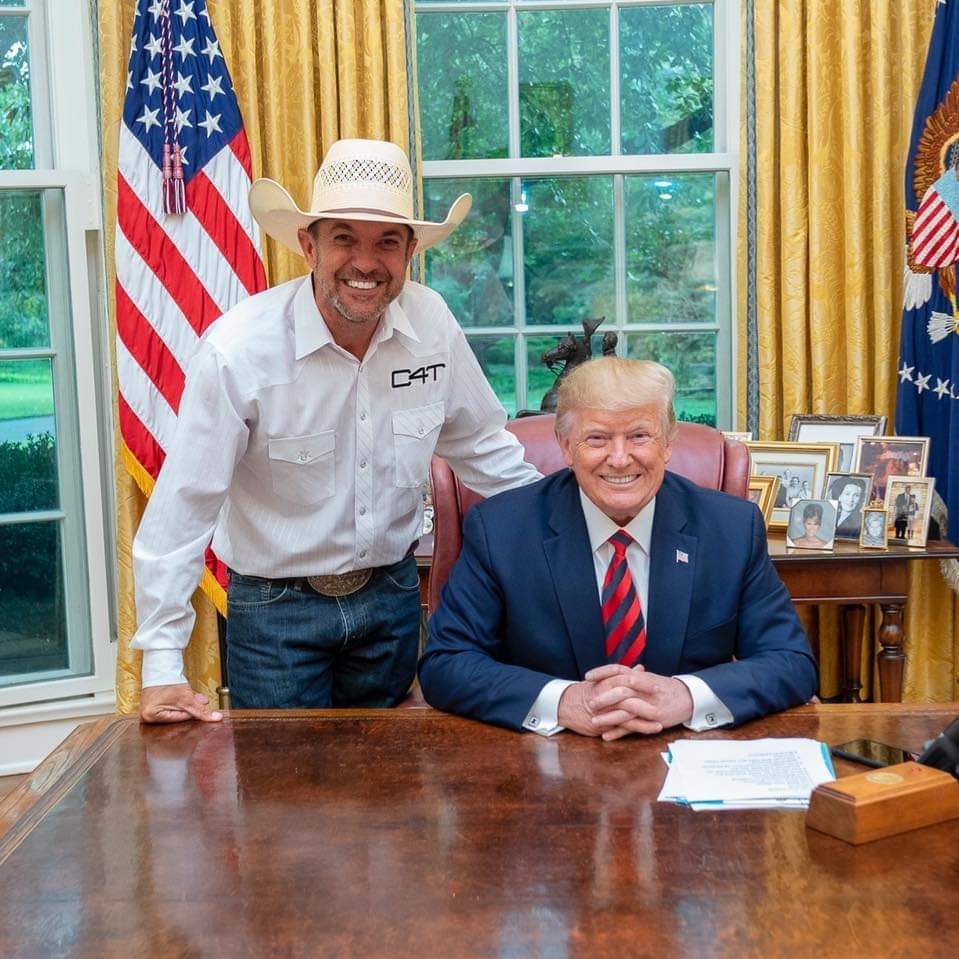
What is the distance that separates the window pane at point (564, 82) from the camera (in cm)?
374

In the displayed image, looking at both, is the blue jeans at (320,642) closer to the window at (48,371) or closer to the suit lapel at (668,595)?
the suit lapel at (668,595)

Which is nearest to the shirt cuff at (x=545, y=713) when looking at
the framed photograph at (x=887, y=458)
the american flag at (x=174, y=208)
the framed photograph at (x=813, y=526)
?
the framed photograph at (x=813, y=526)

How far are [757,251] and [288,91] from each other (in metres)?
1.49

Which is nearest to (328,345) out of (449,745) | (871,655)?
(449,745)

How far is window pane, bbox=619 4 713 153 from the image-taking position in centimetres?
372

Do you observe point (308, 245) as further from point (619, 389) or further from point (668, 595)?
point (668, 595)

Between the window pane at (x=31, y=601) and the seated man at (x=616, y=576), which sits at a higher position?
the seated man at (x=616, y=576)

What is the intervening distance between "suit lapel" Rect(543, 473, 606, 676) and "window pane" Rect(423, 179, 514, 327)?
1979mm

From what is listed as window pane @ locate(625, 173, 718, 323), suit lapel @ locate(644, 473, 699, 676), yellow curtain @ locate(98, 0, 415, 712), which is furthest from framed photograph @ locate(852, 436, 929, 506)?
yellow curtain @ locate(98, 0, 415, 712)

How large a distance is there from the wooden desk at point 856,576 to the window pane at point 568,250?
1.05 m

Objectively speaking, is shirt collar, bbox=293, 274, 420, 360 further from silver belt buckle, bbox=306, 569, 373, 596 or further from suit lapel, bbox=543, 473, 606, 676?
suit lapel, bbox=543, 473, 606, 676

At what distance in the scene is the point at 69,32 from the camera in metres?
3.54

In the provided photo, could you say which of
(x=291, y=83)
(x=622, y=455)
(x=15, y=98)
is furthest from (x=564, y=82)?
(x=622, y=455)

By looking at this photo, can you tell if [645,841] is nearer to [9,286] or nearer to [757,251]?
[757,251]
